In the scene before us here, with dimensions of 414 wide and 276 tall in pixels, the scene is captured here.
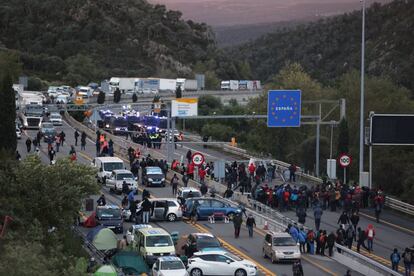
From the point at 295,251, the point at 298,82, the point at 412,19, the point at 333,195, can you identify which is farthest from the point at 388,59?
the point at 295,251

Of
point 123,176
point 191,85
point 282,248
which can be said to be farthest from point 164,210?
point 191,85

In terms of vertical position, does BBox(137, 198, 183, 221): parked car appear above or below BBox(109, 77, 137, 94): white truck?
below

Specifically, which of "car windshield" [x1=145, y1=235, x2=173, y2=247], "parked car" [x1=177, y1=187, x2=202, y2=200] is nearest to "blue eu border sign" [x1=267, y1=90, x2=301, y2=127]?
Answer: "parked car" [x1=177, y1=187, x2=202, y2=200]

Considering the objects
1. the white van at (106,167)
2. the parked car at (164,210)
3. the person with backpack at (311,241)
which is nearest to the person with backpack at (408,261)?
the person with backpack at (311,241)

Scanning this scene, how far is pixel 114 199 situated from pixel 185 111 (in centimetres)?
1716

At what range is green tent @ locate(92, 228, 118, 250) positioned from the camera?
31875 millimetres

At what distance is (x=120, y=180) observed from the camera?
156ft

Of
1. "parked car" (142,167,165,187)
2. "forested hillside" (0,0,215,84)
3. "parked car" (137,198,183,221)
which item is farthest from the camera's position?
"forested hillside" (0,0,215,84)

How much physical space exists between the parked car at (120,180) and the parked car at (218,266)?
17738mm

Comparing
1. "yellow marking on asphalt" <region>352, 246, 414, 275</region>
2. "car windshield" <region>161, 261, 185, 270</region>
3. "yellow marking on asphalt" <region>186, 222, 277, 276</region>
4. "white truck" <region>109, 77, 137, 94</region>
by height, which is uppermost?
"white truck" <region>109, 77, 137, 94</region>

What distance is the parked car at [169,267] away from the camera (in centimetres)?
2742

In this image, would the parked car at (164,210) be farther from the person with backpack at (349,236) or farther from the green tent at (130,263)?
the green tent at (130,263)

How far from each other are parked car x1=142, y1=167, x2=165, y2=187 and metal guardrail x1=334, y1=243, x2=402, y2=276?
18010mm

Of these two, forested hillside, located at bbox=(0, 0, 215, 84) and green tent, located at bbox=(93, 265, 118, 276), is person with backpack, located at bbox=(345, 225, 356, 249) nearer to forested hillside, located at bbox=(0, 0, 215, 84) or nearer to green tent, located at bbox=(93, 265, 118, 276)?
green tent, located at bbox=(93, 265, 118, 276)
